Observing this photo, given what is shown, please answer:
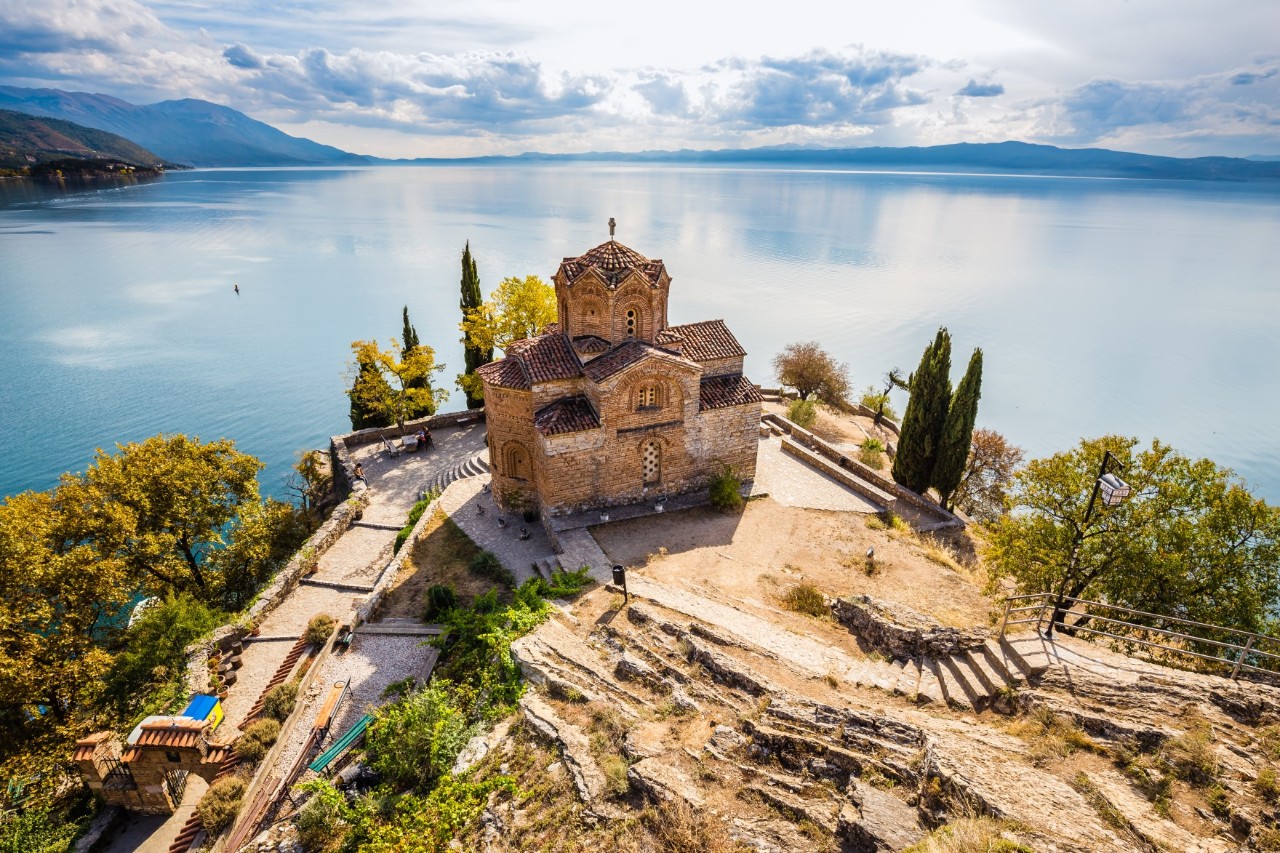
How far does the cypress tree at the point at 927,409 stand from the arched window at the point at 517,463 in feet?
55.0

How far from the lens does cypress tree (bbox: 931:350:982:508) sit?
2661 cm

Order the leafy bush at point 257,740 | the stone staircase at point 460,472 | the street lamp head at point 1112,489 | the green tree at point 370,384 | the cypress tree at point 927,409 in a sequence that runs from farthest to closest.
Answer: the green tree at point 370,384 → the stone staircase at point 460,472 → the cypress tree at point 927,409 → the leafy bush at point 257,740 → the street lamp head at point 1112,489

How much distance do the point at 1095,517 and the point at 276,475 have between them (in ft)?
136

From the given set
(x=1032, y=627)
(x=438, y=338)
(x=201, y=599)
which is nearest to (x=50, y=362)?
(x=438, y=338)

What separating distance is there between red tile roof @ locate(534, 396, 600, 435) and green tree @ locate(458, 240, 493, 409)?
1397 cm

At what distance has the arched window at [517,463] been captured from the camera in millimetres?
23656

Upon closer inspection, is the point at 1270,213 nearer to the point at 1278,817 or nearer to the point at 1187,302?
the point at 1187,302

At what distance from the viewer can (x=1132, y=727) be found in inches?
389

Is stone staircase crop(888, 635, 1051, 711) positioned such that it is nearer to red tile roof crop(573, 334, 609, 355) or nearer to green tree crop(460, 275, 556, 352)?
red tile roof crop(573, 334, 609, 355)

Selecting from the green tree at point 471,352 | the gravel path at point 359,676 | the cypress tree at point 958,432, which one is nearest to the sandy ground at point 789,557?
the cypress tree at point 958,432

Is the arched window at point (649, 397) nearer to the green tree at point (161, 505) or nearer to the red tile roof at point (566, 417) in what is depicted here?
the red tile roof at point (566, 417)

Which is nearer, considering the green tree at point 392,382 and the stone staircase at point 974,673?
the stone staircase at point 974,673

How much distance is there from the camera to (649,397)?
74.1 ft

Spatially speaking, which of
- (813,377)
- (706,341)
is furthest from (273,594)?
(813,377)
